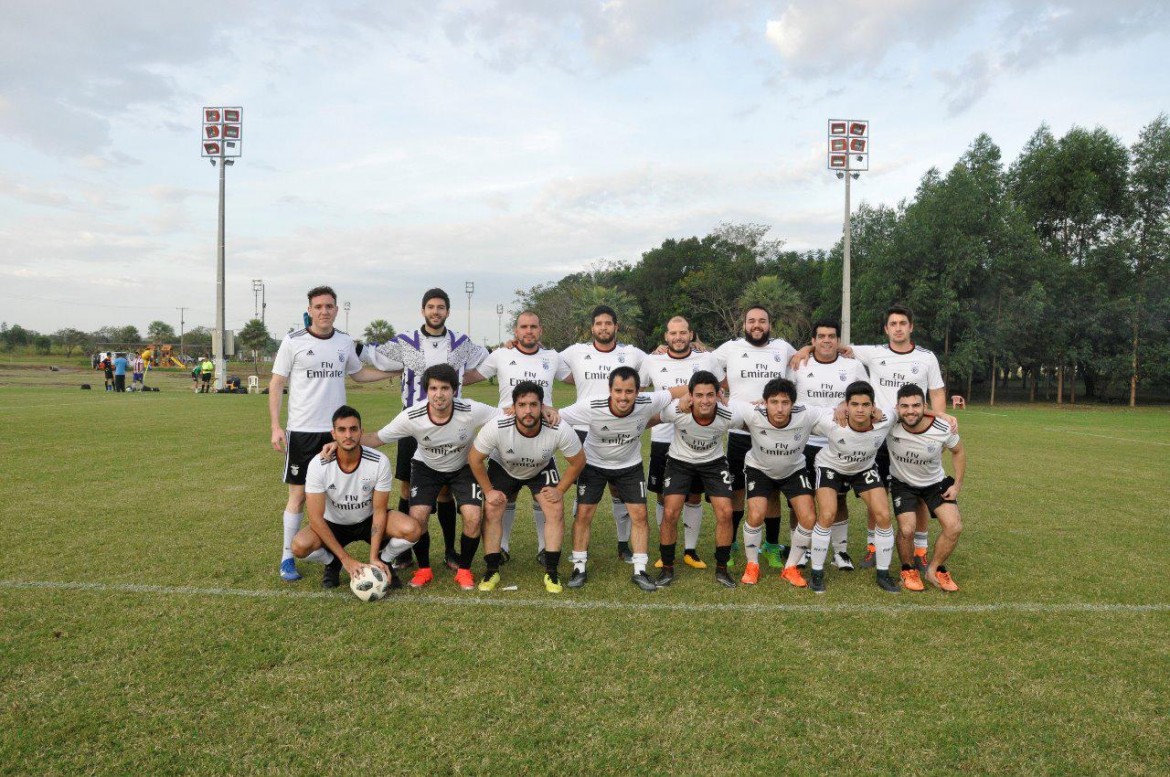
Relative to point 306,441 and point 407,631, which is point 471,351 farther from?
point 407,631

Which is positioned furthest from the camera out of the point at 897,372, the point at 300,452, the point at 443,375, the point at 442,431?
the point at 897,372

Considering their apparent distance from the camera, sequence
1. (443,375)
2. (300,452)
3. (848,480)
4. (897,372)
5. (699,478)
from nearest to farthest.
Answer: (443,375) → (300,452) → (848,480) → (699,478) → (897,372)

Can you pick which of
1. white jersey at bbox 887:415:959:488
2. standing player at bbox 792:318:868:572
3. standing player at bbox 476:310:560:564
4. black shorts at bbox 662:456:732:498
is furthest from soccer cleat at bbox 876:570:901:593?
standing player at bbox 476:310:560:564

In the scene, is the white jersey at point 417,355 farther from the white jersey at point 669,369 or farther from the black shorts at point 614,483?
the white jersey at point 669,369

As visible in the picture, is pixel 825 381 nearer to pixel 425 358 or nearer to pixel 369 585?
pixel 425 358

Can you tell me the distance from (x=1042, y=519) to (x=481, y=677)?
21.0 feet

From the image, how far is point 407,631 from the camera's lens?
157 inches

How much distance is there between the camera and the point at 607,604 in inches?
177

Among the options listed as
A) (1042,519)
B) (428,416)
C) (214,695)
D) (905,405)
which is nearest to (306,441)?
(428,416)

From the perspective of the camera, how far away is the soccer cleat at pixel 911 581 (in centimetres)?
493

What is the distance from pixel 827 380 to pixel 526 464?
252 cm

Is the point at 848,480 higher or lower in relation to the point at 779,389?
lower

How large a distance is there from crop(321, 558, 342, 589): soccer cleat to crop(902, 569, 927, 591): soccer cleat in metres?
3.96

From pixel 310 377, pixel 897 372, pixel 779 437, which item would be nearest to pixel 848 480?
pixel 779 437
